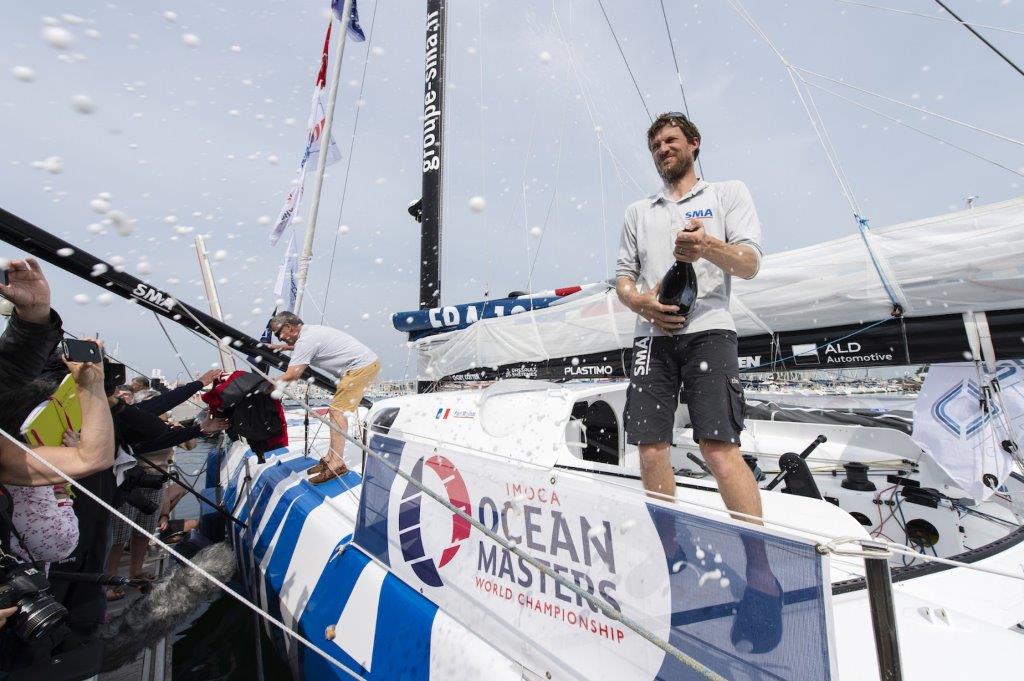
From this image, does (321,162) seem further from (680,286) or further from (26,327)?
(680,286)

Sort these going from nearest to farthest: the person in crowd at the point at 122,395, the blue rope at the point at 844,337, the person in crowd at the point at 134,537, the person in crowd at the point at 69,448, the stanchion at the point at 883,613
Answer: the stanchion at the point at 883,613, the person in crowd at the point at 69,448, the blue rope at the point at 844,337, the person in crowd at the point at 122,395, the person in crowd at the point at 134,537

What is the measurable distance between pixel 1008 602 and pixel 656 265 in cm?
152

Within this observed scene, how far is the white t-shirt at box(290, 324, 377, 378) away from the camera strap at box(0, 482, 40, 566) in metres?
1.90

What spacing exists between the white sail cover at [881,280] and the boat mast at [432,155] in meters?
2.45

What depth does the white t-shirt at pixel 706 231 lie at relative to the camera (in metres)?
1.65

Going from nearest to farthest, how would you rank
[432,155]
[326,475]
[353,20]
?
[326,475]
[432,155]
[353,20]

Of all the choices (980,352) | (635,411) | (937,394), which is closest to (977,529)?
(937,394)

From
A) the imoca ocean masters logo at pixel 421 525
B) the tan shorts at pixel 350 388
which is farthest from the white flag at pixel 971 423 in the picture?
the tan shorts at pixel 350 388

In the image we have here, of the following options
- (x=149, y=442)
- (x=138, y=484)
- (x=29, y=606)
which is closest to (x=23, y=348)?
(x=29, y=606)

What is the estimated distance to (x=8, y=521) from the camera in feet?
6.31

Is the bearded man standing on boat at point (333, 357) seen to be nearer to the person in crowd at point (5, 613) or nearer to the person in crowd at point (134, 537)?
the person in crowd at point (134, 537)

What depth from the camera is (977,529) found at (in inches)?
97.8

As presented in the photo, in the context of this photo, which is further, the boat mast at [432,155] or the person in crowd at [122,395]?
the boat mast at [432,155]

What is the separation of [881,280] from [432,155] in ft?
15.2
